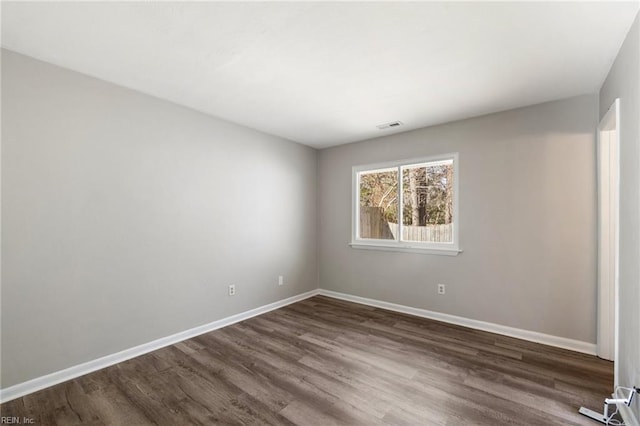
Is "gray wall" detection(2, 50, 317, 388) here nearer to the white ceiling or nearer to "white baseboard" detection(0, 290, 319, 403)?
"white baseboard" detection(0, 290, 319, 403)

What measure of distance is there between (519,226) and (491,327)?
1179mm

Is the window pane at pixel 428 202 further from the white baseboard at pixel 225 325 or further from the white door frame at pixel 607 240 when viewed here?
the white door frame at pixel 607 240

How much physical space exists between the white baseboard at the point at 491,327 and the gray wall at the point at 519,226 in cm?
5

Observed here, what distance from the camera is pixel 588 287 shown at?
2.60 m

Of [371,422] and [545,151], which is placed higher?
[545,151]

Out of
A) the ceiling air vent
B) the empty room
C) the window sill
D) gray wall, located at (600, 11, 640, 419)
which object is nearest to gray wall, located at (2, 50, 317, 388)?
the empty room

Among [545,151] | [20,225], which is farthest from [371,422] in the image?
[545,151]

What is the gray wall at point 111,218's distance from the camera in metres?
2.03

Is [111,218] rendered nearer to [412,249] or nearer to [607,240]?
[412,249]

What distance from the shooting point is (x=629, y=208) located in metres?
1.73

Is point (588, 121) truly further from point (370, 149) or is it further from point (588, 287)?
point (370, 149)

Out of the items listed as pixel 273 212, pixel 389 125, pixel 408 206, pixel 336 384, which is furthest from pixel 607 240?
pixel 273 212

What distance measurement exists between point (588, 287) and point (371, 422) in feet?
8.09

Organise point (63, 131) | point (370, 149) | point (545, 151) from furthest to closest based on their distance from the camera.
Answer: point (370, 149)
point (545, 151)
point (63, 131)
